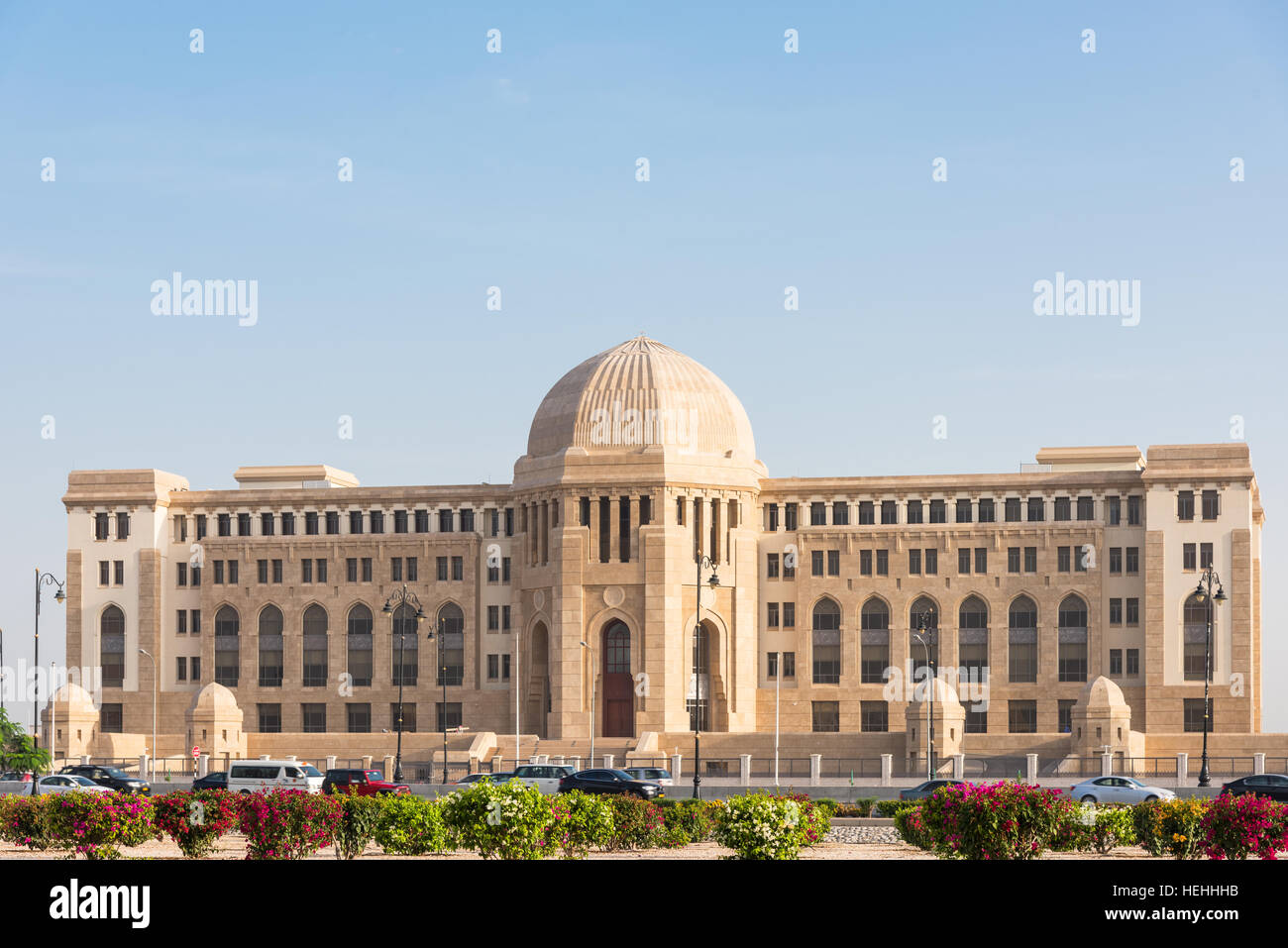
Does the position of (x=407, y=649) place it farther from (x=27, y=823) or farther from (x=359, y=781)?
(x=27, y=823)

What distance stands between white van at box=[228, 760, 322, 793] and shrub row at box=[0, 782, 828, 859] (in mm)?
19095

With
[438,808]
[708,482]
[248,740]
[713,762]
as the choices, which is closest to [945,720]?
[713,762]

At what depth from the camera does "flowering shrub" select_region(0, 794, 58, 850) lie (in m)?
35.8

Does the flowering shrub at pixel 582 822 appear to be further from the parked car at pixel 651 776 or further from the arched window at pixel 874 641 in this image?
the arched window at pixel 874 641

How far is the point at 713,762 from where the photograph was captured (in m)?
82.0

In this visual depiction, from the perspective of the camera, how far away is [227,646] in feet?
314

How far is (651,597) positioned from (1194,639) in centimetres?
2671

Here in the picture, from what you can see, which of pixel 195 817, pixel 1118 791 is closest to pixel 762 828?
pixel 195 817

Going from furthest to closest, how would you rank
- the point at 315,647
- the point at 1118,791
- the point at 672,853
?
the point at 315,647, the point at 1118,791, the point at 672,853

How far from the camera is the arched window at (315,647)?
309 feet

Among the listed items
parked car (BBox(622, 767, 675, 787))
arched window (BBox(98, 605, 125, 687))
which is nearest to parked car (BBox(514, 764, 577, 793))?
parked car (BBox(622, 767, 675, 787))
